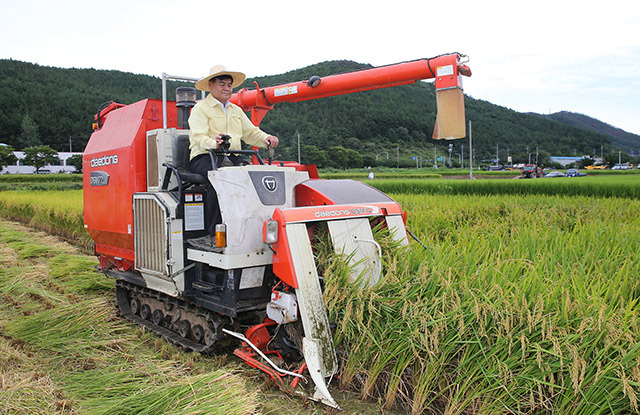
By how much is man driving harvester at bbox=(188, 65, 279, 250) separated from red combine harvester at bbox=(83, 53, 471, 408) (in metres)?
0.11

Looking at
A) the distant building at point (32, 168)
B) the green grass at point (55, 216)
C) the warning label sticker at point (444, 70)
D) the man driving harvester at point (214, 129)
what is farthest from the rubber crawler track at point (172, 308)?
the distant building at point (32, 168)

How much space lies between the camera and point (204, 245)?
14.5 feet

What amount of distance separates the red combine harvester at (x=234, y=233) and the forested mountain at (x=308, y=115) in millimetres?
51259

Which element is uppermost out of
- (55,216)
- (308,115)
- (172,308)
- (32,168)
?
(308,115)

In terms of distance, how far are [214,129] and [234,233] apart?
1.34 metres

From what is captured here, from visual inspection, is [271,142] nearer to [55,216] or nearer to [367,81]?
[367,81]

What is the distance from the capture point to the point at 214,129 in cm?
484

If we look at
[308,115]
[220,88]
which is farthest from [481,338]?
[308,115]

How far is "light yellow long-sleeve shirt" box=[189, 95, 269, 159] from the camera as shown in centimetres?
455

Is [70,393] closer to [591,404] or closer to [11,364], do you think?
[11,364]

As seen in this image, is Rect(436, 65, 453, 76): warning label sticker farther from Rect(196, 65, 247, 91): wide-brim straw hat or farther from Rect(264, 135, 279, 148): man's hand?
Rect(196, 65, 247, 91): wide-brim straw hat

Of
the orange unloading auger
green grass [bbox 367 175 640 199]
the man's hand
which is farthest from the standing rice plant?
Result: green grass [bbox 367 175 640 199]

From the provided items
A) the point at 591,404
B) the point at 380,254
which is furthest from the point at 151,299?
the point at 591,404

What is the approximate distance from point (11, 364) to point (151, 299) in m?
1.47
